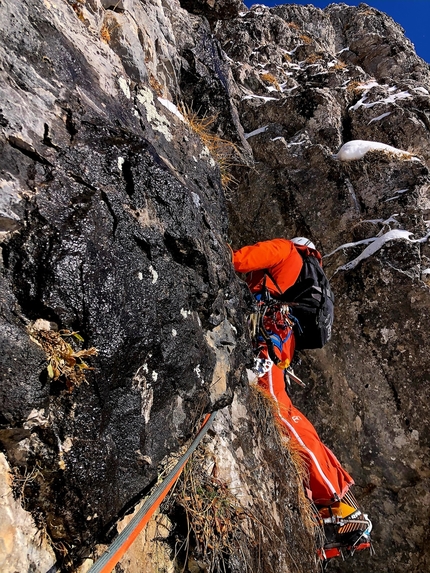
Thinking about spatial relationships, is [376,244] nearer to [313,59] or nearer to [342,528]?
[342,528]

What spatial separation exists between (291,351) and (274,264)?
4.07 feet

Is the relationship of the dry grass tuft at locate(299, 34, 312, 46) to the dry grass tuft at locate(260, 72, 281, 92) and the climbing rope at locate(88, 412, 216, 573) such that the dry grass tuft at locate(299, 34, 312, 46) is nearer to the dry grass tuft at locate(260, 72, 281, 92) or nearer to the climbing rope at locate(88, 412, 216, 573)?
the dry grass tuft at locate(260, 72, 281, 92)

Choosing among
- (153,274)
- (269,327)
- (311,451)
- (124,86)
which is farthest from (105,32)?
(311,451)

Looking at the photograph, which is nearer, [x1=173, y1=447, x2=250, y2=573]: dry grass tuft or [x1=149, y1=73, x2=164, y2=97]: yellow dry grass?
[x1=173, y1=447, x2=250, y2=573]: dry grass tuft

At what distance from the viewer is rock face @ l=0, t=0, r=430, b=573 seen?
1836 millimetres

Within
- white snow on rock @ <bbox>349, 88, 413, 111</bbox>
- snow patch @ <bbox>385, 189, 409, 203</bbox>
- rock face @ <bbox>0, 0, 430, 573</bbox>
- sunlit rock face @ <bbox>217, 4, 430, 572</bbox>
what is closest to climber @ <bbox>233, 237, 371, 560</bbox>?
rock face @ <bbox>0, 0, 430, 573</bbox>

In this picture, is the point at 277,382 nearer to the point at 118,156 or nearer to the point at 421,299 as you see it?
the point at 421,299

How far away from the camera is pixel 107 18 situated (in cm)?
338

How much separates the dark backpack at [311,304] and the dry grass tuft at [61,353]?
326cm

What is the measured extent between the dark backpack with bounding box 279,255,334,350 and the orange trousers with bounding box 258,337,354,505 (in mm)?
639

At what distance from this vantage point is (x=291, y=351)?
16.7 ft

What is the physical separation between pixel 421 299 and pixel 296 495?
9.91ft

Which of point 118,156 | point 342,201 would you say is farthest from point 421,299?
point 118,156


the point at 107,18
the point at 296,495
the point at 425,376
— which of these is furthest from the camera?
the point at 425,376
